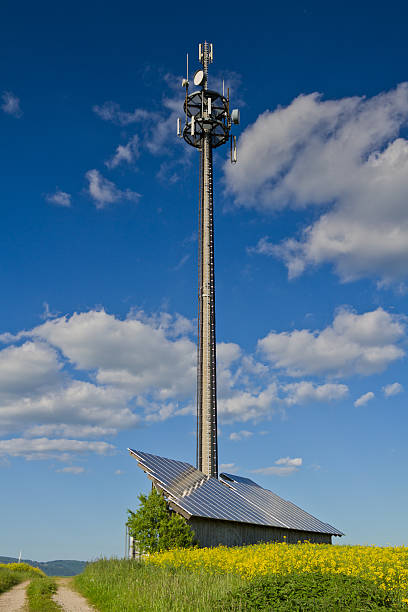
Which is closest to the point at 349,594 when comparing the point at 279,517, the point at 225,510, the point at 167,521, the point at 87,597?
the point at 87,597

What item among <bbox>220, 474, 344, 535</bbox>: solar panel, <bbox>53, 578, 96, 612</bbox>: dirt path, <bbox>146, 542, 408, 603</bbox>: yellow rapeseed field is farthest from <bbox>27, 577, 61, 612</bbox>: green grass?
<bbox>220, 474, 344, 535</bbox>: solar panel

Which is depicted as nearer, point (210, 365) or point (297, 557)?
point (297, 557)

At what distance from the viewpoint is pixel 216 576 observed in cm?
1625

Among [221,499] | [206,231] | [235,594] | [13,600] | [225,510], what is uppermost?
[206,231]

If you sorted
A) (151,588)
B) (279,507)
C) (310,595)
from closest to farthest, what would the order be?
(310,595) < (151,588) < (279,507)

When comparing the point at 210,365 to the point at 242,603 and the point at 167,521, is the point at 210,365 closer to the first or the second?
the point at 167,521

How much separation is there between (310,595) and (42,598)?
9.70m

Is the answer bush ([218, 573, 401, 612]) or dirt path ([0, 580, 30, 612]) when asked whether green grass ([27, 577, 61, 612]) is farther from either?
bush ([218, 573, 401, 612])

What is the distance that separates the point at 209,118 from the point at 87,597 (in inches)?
1527

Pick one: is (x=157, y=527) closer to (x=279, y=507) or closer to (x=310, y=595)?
(x=279, y=507)

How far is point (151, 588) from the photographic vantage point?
14555mm

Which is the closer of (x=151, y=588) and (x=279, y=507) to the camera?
(x=151, y=588)

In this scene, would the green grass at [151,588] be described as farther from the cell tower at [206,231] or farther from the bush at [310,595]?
the cell tower at [206,231]

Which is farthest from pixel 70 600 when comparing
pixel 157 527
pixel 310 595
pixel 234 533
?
pixel 234 533
